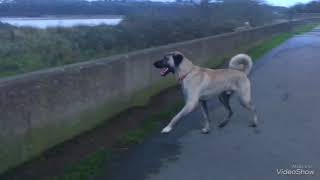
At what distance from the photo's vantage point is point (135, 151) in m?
7.43

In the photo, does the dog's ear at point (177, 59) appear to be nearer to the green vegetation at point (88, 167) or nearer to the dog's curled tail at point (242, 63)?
the dog's curled tail at point (242, 63)

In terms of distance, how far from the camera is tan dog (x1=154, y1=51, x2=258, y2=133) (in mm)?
8602

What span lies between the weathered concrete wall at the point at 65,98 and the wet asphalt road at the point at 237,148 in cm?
98

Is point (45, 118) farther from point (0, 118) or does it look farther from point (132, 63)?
point (132, 63)

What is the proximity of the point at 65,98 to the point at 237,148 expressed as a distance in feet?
7.74

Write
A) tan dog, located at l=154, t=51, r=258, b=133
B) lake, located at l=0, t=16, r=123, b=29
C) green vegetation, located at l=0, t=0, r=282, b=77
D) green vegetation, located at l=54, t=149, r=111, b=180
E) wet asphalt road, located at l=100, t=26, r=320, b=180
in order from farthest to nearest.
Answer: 1. lake, located at l=0, t=16, r=123, b=29
2. green vegetation, located at l=0, t=0, r=282, b=77
3. tan dog, located at l=154, t=51, r=258, b=133
4. wet asphalt road, located at l=100, t=26, r=320, b=180
5. green vegetation, located at l=54, t=149, r=111, b=180

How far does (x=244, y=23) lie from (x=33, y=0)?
21401 mm

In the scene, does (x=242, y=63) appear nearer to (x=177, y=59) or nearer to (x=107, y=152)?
(x=177, y=59)

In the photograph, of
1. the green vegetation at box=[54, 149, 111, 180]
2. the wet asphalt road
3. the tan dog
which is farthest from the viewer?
the tan dog

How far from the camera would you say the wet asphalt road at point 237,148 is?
20.9ft

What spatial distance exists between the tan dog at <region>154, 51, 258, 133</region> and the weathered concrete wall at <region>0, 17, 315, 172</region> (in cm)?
106

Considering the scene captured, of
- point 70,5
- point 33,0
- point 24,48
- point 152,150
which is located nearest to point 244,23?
point 70,5

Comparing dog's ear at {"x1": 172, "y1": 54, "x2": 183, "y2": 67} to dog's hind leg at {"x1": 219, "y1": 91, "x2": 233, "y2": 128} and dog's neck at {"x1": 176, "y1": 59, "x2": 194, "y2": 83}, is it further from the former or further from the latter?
dog's hind leg at {"x1": 219, "y1": 91, "x2": 233, "y2": 128}

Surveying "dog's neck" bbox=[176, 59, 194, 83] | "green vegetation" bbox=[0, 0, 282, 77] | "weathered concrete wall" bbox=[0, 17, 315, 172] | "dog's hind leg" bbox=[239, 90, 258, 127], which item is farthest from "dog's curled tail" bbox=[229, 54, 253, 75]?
"green vegetation" bbox=[0, 0, 282, 77]
